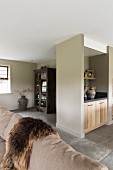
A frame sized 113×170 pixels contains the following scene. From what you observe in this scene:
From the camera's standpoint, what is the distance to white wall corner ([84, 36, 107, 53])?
317 centimetres

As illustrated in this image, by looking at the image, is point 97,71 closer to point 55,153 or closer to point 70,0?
point 70,0

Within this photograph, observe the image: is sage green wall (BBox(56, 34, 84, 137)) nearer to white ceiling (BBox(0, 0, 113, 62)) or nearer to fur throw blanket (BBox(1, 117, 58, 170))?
white ceiling (BBox(0, 0, 113, 62))

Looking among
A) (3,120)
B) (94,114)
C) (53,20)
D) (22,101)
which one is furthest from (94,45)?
(22,101)

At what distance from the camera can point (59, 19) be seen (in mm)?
2289

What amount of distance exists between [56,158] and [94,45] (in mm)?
3221

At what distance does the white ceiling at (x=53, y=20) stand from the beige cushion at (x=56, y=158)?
6.01ft

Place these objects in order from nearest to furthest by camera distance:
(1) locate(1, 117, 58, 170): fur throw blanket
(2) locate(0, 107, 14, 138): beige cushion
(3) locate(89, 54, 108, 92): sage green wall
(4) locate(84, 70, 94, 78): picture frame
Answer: (1) locate(1, 117, 58, 170): fur throw blanket < (2) locate(0, 107, 14, 138): beige cushion < (3) locate(89, 54, 108, 92): sage green wall < (4) locate(84, 70, 94, 78): picture frame

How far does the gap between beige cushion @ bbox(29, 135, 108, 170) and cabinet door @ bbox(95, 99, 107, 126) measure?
2726 mm

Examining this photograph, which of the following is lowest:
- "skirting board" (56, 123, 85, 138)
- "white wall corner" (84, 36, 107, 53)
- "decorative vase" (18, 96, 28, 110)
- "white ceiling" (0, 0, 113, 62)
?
"skirting board" (56, 123, 85, 138)

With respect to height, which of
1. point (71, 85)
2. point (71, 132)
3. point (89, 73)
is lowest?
point (71, 132)

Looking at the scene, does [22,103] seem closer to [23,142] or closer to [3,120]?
[3,120]

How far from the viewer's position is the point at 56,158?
0.83m

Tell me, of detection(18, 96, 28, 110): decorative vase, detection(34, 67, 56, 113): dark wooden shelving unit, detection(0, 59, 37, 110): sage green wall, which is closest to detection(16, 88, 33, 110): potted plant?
detection(18, 96, 28, 110): decorative vase

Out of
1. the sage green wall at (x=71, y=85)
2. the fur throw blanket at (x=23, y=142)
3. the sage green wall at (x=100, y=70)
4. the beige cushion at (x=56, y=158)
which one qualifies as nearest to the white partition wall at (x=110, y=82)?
the sage green wall at (x=100, y=70)
